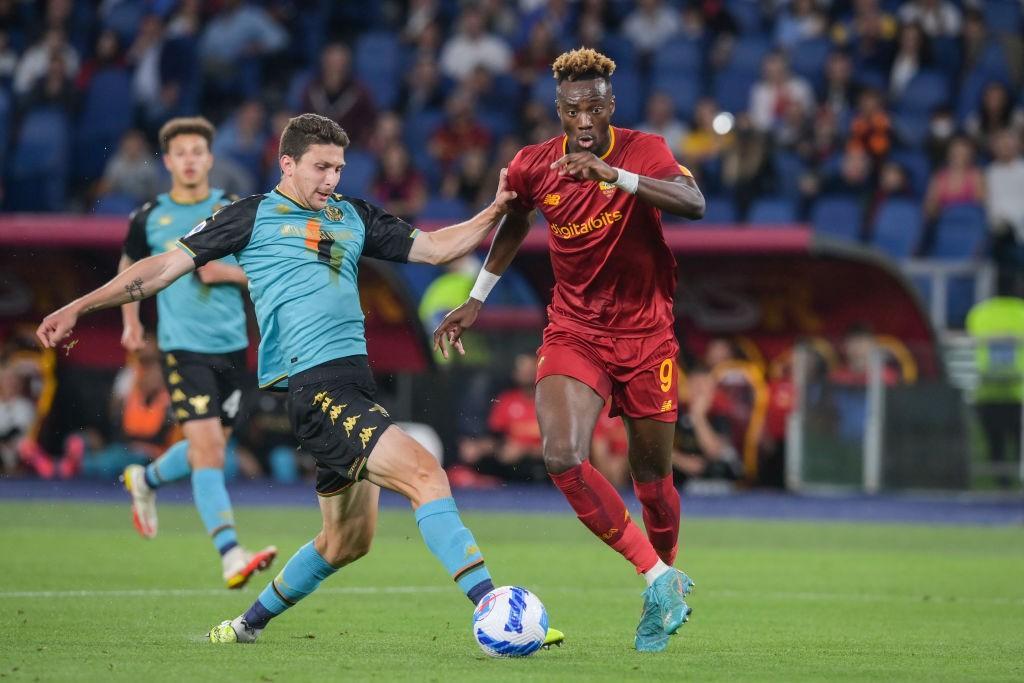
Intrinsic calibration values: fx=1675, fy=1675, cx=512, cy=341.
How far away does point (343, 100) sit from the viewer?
69.5ft

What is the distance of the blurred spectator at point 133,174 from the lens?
64.4 feet

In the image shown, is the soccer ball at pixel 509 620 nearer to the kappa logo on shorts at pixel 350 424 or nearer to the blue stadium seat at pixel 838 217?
the kappa logo on shorts at pixel 350 424

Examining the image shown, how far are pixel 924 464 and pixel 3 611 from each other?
455 inches

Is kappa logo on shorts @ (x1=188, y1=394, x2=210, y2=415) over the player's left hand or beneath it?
beneath

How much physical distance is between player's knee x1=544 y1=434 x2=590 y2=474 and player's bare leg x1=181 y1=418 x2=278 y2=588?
9.26 feet

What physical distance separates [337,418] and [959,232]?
13687mm

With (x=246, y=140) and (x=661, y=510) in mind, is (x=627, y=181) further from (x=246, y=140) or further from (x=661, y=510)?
(x=246, y=140)

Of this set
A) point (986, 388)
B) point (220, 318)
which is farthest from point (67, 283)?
A: point (986, 388)

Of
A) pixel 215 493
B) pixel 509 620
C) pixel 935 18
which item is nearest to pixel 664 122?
pixel 935 18

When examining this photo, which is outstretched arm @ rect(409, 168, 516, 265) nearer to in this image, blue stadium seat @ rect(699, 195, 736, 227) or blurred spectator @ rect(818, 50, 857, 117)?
blue stadium seat @ rect(699, 195, 736, 227)

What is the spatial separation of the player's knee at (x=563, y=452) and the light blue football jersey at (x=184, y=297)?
146 inches

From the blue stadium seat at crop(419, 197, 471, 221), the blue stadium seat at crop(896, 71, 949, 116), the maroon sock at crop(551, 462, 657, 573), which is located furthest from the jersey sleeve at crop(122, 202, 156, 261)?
the blue stadium seat at crop(896, 71, 949, 116)

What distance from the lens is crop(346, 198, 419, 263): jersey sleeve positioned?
745 centimetres

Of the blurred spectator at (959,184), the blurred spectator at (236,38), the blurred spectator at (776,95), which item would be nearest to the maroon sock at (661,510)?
the blurred spectator at (959,184)
